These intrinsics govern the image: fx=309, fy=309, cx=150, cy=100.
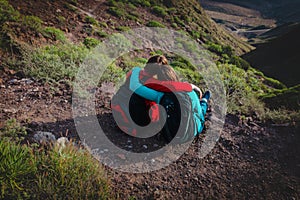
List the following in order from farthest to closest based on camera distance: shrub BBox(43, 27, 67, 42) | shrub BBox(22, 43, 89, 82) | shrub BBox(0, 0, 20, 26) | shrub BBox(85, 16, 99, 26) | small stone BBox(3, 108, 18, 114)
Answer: shrub BBox(85, 16, 99, 26) → shrub BBox(43, 27, 67, 42) → shrub BBox(0, 0, 20, 26) → shrub BBox(22, 43, 89, 82) → small stone BBox(3, 108, 18, 114)

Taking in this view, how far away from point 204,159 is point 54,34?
183 inches

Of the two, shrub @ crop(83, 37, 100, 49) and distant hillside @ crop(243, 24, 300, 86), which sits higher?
shrub @ crop(83, 37, 100, 49)

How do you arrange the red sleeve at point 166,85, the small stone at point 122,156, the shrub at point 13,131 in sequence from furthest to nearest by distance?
1. the red sleeve at point 166,85
2. the small stone at point 122,156
3. the shrub at point 13,131

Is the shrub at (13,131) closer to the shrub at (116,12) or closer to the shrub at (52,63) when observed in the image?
the shrub at (52,63)

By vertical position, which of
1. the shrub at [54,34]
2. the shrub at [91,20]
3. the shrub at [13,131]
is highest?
the shrub at [91,20]

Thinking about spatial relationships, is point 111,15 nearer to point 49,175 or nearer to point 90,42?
point 90,42

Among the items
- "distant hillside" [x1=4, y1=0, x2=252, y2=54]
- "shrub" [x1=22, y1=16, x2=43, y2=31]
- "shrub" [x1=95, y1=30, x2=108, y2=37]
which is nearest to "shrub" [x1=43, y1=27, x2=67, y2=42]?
"shrub" [x1=22, y1=16, x2=43, y2=31]

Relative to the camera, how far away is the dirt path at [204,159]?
3.58m

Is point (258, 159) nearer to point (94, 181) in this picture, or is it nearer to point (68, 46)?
point (94, 181)

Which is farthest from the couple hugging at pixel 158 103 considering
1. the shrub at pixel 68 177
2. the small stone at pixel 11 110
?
the small stone at pixel 11 110

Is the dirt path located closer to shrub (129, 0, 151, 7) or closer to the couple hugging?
the couple hugging

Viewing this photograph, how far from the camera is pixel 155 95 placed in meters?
4.02

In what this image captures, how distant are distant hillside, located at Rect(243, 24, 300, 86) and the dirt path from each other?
10959 mm

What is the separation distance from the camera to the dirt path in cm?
358
